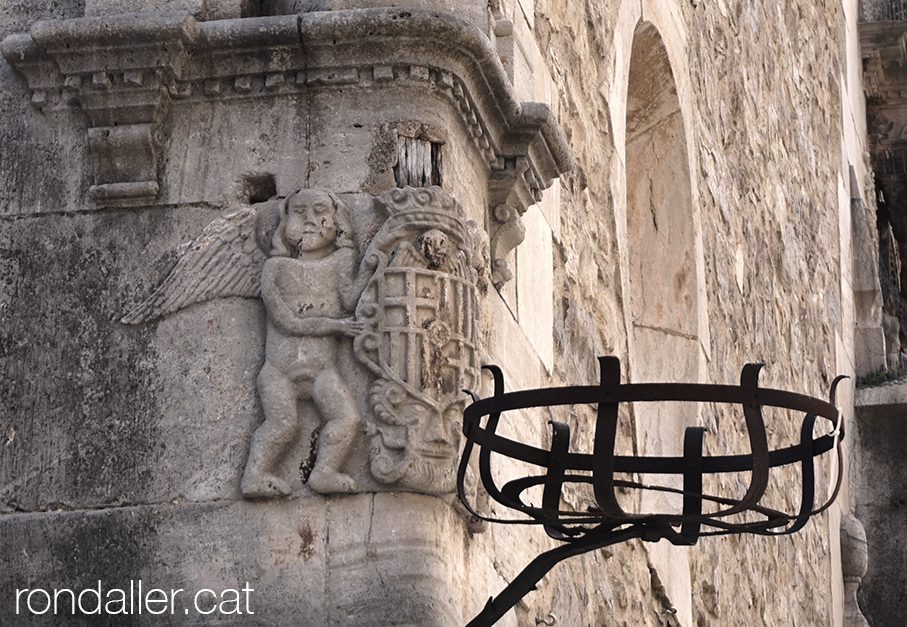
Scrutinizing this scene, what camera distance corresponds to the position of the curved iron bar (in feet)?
7.91

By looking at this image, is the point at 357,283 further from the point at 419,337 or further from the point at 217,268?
the point at 217,268

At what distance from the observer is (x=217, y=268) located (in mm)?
2990

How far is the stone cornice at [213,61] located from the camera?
3012 mm

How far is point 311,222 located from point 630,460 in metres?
0.79

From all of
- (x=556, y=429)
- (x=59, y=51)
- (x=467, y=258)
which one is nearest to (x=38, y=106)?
(x=59, y=51)

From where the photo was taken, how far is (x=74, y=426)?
2.98 m

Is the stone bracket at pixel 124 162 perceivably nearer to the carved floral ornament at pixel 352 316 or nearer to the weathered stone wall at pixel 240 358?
the weathered stone wall at pixel 240 358

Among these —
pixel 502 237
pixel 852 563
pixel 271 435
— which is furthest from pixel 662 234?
pixel 852 563

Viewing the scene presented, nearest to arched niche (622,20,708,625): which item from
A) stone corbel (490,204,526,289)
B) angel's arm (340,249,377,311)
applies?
stone corbel (490,204,526,289)

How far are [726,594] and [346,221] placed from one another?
11.4 feet

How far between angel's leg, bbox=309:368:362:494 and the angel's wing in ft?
0.87

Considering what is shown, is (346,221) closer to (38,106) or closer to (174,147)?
(174,147)

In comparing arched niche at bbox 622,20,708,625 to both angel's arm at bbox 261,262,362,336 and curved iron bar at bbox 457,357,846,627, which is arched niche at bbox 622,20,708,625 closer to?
angel's arm at bbox 261,262,362,336

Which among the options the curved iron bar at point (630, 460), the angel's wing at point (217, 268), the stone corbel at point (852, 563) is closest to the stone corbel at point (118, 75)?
the angel's wing at point (217, 268)
